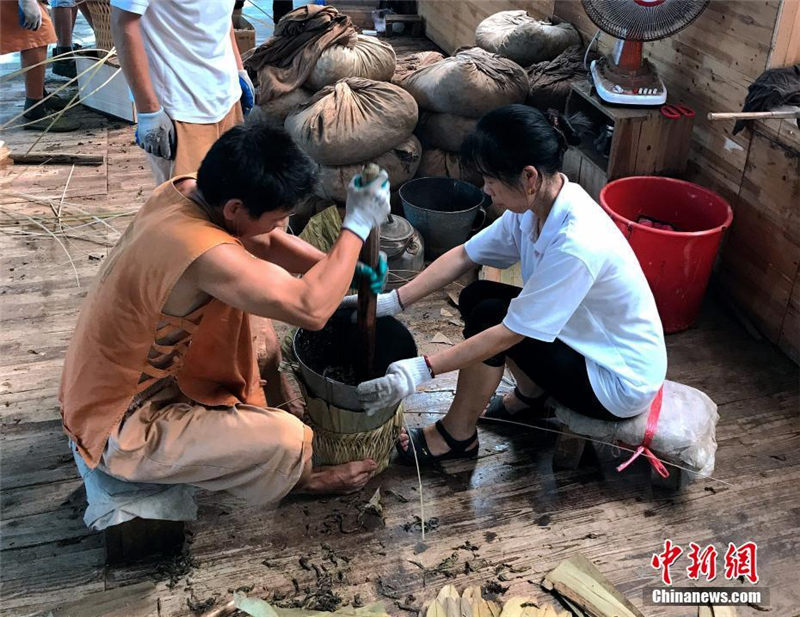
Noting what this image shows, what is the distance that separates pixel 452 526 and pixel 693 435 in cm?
79

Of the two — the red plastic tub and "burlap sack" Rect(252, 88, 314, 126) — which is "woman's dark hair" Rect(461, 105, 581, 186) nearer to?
the red plastic tub

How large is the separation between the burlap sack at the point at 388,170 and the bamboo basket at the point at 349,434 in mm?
1631

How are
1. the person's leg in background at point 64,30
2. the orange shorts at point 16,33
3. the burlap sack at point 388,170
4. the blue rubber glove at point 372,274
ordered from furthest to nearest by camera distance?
the person's leg in background at point 64,30 < the orange shorts at point 16,33 < the burlap sack at point 388,170 < the blue rubber glove at point 372,274

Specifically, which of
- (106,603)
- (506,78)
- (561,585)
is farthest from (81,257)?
(561,585)

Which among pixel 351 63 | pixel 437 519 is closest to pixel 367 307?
pixel 437 519

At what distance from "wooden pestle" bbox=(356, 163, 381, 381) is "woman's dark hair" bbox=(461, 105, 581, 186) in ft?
0.95

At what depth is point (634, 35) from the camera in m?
3.21

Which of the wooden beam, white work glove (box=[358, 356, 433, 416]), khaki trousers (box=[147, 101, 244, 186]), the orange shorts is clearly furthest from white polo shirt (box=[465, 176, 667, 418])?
the orange shorts

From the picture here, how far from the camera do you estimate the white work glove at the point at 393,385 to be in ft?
6.86

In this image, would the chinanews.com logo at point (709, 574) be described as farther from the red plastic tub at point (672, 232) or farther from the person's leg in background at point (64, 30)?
the person's leg in background at point (64, 30)

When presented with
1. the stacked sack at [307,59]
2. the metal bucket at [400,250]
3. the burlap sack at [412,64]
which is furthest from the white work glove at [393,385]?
the burlap sack at [412,64]

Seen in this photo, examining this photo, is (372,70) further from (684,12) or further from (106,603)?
(106,603)

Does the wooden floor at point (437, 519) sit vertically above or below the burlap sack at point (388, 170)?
below

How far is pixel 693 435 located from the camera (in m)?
2.27
